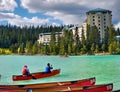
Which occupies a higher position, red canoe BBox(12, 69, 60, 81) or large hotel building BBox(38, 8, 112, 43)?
large hotel building BBox(38, 8, 112, 43)

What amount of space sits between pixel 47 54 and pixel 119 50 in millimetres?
38774

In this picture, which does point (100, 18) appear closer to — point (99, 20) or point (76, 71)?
point (99, 20)

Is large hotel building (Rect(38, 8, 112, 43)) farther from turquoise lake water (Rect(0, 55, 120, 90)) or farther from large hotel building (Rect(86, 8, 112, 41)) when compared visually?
turquoise lake water (Rect(0, 55, 120, 90))

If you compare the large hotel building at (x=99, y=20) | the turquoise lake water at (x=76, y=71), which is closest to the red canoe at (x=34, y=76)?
the turquoise lake water at (x=76, y=71)

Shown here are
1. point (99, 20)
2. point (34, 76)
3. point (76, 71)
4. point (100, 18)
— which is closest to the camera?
point (34, 76)

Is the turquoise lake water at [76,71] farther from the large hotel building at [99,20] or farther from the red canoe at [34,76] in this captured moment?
the large hotel building at [99,20]

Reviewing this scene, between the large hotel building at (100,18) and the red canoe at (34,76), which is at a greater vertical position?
the large hotel building at (100,18)

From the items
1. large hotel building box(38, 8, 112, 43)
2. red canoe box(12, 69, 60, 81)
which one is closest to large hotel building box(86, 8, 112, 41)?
large hotel building box(38, 8, 112, 43)

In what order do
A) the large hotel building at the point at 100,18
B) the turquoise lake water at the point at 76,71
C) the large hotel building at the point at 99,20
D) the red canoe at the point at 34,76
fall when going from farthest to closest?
1. the large hotel building at the point at 100,18
2. the large hotel building at the point at 99,20
3. the turquoise lake water at the point at 76,71
4. the red canoe at the point at 34,76

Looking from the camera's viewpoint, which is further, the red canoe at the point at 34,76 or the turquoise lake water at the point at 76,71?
the turquoise lake water at the point at 76,71

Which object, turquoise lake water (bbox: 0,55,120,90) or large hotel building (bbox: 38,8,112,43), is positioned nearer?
turquoise lake water (bbox: 0,55,120,90)

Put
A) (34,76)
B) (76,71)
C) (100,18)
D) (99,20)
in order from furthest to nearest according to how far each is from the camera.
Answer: (100,18) → (99,20) → (76,71) → (34,76)

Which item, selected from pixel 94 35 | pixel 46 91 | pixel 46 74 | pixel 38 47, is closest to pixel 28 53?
pixel 38 47

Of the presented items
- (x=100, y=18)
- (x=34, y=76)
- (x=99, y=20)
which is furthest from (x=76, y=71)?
(x=100, y=18)
